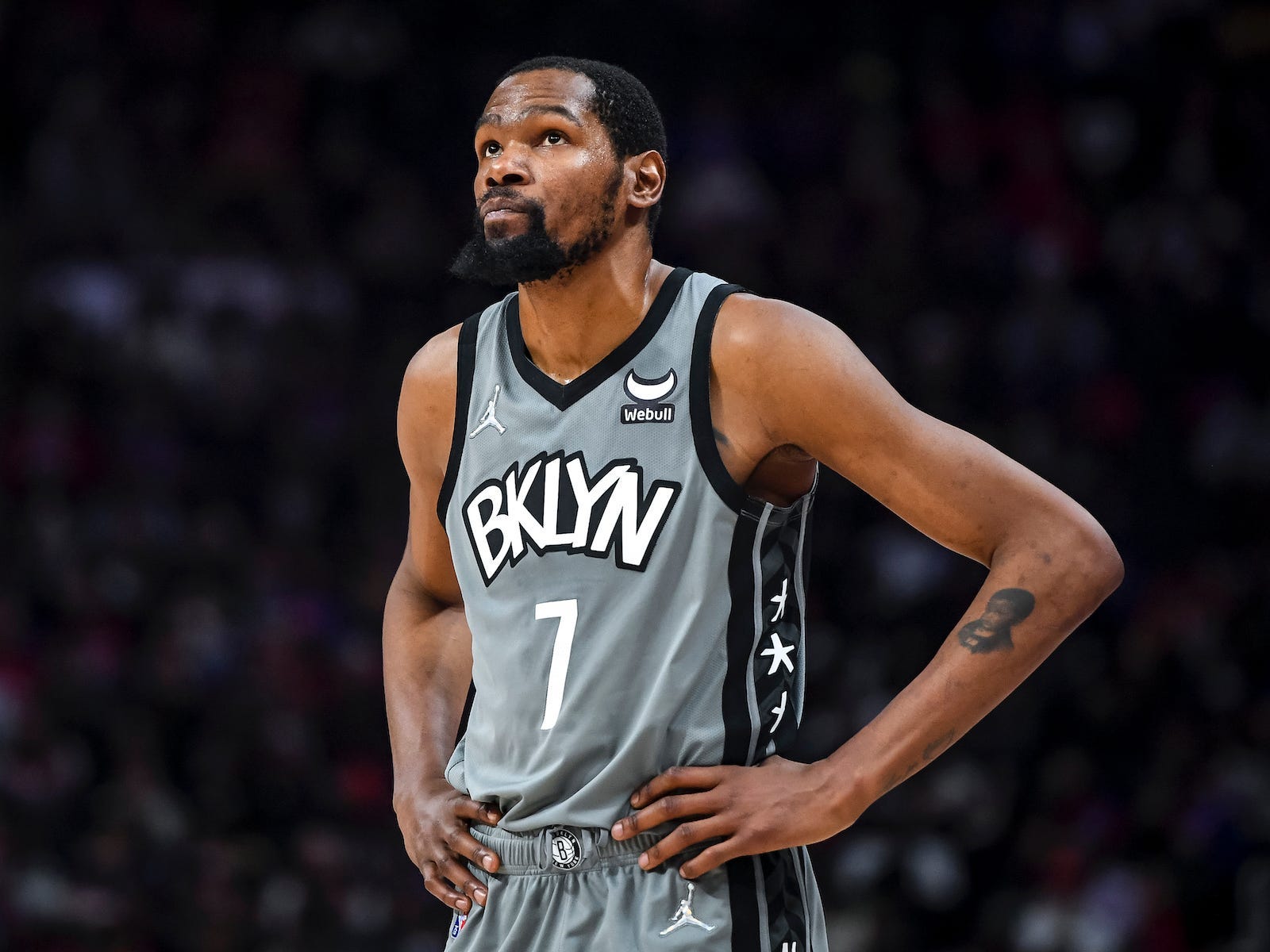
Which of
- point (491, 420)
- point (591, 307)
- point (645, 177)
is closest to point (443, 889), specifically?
point (491, 420)

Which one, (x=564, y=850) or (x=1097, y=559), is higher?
(x=1097, y=559)

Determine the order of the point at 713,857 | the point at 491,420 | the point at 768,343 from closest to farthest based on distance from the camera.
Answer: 1. the point at 713,857
2. the point at 768,343
3. the point at 491,420

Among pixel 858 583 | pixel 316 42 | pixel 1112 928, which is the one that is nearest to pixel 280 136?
pixel 316 42

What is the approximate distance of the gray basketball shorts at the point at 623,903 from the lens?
2.55 m

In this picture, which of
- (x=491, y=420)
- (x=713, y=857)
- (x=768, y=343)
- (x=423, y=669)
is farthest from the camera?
(x=423, y=669)

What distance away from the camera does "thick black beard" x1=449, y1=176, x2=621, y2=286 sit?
2727 millimetres

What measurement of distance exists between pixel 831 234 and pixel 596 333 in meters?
6.64

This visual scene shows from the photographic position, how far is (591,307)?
9.27ft

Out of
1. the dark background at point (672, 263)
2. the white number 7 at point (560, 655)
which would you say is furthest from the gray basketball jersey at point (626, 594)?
the dark background at point (672, 263)

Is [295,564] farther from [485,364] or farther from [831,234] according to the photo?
[485,364]

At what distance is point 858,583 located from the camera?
822cm

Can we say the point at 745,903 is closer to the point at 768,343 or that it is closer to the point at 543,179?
the point at 768,343

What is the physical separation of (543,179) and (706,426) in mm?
521

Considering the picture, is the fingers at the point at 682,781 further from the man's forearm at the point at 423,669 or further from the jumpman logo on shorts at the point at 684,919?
the man's forearm at the point at 423,669
